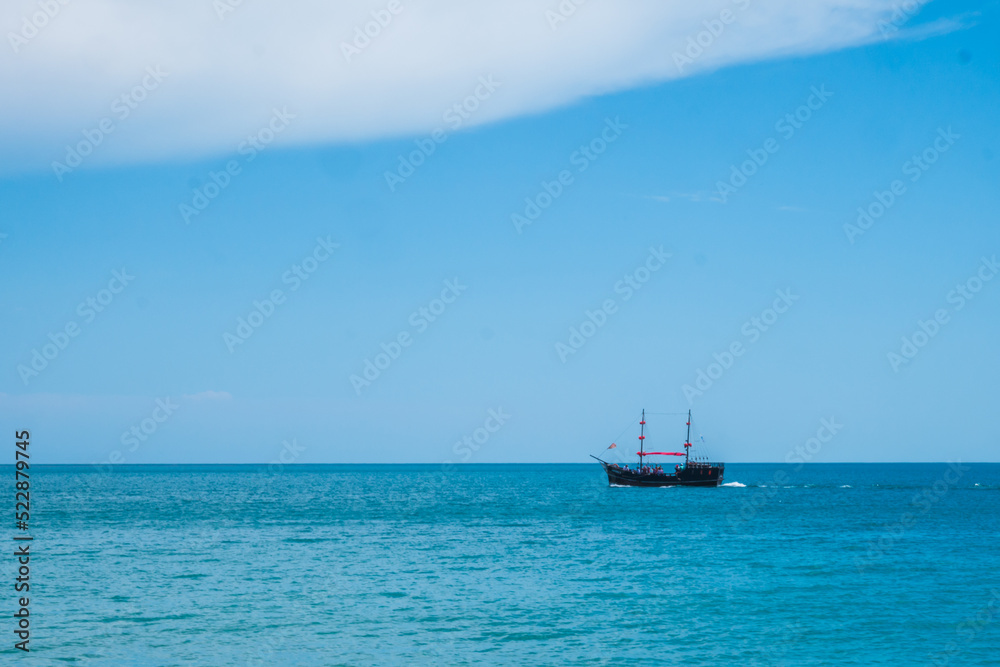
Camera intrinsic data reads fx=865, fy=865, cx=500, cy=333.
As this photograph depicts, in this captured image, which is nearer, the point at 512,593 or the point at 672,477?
the point at 512,593

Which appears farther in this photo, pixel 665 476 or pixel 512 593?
pixel 665 476

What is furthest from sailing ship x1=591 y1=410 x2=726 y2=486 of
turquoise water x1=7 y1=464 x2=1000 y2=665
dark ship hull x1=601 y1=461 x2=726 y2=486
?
turquoise water x1=7 y1=464 x2=1000 y2=665

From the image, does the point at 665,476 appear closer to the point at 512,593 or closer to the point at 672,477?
the point at 672,477

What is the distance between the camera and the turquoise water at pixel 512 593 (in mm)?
25391

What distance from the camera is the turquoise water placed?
83.3ft

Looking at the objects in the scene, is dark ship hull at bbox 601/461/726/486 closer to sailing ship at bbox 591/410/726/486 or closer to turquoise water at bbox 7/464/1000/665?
sailing ship at bbox 591/410/726/486

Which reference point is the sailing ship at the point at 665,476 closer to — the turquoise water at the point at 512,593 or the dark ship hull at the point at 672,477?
the dark ship hull at the point at 672,477

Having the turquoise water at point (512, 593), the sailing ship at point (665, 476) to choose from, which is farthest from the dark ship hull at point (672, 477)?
the turquoise water at point (512, 593)

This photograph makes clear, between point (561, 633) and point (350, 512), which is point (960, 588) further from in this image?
point (350, 512)

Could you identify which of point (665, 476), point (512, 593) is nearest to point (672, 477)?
point (665, 476)

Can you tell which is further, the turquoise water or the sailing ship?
the sailing ship

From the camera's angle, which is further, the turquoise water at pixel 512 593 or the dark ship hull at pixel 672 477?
the dark ship hull at pixel 672 477

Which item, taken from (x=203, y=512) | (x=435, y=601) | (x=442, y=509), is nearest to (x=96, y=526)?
(x=203, y=512)

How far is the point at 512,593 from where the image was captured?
3359 centimetres
